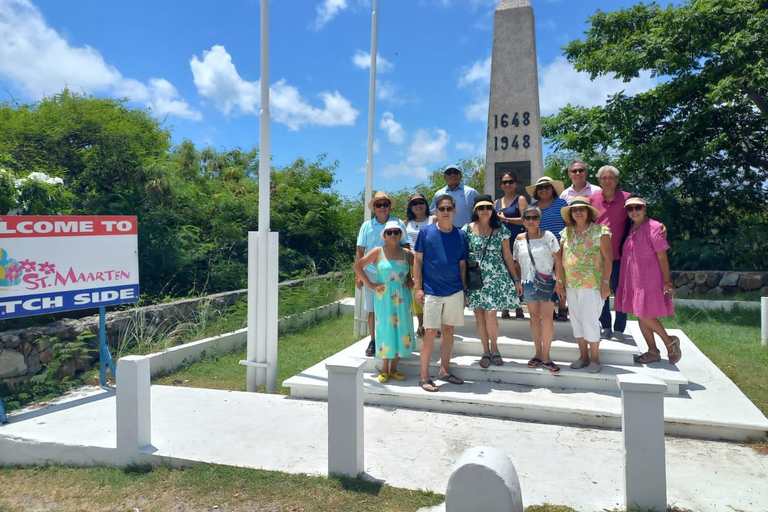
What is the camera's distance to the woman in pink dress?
5098 mm

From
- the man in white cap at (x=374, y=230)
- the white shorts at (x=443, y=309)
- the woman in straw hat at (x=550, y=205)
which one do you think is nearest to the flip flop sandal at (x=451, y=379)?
the white shorts at (x=443, y=309)

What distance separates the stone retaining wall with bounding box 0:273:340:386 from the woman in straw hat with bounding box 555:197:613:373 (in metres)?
4.99

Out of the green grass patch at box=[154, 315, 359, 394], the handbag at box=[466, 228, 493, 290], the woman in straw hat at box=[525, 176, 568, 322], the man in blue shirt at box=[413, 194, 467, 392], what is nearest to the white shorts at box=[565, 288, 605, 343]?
the woman in straw hat at box=[525, 176, 568, 322]

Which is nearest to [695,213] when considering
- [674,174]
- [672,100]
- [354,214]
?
[674,174]

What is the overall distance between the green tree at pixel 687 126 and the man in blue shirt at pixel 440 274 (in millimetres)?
7582

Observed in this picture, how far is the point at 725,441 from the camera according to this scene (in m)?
4.22

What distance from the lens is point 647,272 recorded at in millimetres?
5168

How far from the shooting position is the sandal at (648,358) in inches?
211

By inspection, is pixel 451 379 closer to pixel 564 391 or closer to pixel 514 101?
pixel 564 391

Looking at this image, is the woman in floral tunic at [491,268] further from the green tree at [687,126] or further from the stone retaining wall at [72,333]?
the green tree at [687,126]

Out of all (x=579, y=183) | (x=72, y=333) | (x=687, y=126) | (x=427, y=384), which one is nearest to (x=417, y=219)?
(x=579, y=183)

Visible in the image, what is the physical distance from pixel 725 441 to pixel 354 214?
11.6m

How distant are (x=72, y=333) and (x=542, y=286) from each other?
5.04m

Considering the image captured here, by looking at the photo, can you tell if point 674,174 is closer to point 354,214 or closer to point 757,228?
point 757,228
